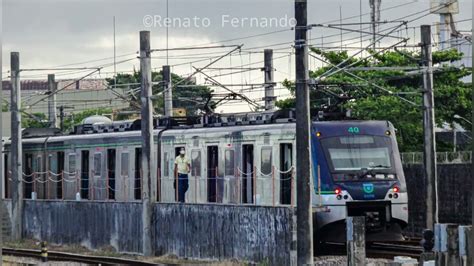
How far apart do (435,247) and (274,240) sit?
802 cm

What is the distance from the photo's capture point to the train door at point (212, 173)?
31.5 meters

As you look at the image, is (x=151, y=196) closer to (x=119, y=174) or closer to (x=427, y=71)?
(x=119, y=174)

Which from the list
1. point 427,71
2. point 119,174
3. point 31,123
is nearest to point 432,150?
point 427,71

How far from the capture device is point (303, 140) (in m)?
23.8

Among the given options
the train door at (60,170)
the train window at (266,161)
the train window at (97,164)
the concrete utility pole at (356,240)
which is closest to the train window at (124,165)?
the train window at (97,164)

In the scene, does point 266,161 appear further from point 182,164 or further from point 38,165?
point 38,165

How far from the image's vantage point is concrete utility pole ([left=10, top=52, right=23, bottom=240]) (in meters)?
38.8

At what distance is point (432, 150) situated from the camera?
3152 centimetres

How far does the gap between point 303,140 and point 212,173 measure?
8.25 metres

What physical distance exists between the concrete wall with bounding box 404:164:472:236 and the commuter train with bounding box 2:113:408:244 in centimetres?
590

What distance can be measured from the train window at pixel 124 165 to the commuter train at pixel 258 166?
0.03 meters

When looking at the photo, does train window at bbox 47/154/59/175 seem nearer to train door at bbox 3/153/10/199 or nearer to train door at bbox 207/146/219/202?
train door at bbox 3/153/10/199

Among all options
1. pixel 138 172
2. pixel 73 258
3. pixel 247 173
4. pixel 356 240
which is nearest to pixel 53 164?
pixel 138 172

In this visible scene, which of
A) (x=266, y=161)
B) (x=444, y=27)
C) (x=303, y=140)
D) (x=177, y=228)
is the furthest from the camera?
(x=444, y=27)
